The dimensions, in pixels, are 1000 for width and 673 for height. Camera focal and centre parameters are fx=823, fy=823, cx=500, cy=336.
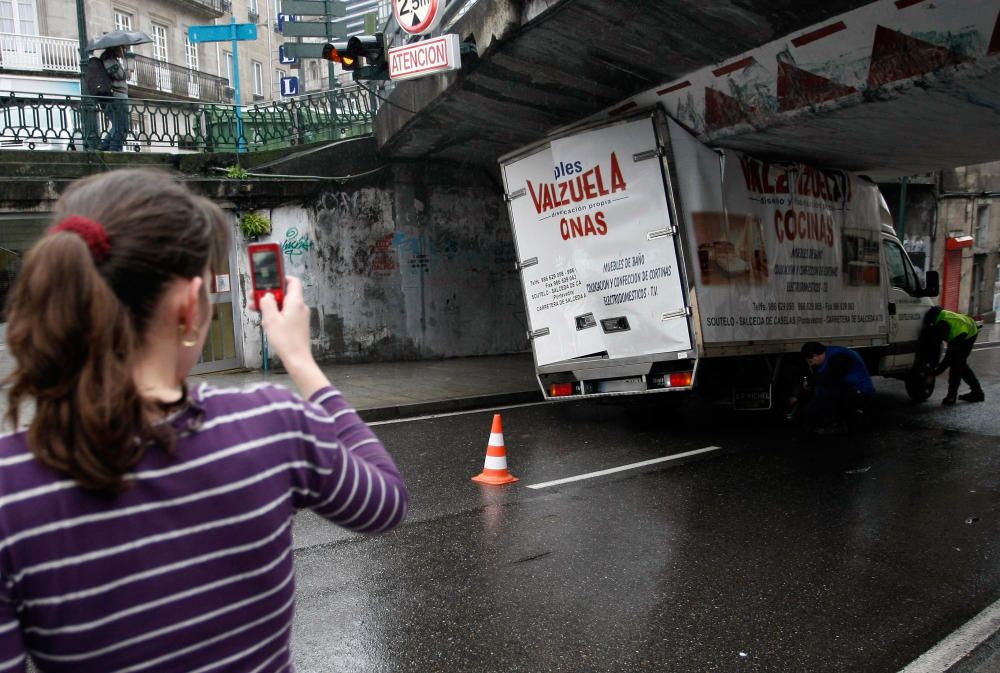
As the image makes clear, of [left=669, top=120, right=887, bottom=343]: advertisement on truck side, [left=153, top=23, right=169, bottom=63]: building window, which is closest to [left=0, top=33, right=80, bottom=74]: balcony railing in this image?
[left=153, top=23, right=169, bottom=63]: building window

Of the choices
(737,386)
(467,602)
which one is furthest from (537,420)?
(467,602)

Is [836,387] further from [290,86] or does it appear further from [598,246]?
[290,86]

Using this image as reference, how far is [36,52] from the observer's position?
1085 inches

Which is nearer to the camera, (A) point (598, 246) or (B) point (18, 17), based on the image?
(A) point (598, 246)

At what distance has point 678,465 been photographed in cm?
773

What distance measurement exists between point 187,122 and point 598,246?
27.9 feet

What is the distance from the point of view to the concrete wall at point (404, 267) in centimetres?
1423

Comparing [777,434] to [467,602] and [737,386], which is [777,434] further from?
[467,602]

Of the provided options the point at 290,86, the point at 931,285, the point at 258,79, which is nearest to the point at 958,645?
the point at 931,285

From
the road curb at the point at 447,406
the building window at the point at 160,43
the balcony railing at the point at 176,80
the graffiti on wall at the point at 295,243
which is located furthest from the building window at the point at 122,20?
the road curb at the point at 447,406

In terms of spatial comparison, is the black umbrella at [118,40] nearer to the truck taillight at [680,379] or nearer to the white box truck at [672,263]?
the white box truck at [672,263]

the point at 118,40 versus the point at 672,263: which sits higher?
the point at 118,40

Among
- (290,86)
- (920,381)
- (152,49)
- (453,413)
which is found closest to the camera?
(453,413)

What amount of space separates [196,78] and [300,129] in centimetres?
2128
